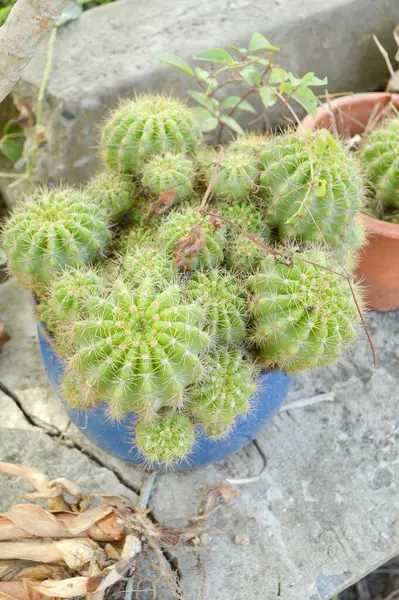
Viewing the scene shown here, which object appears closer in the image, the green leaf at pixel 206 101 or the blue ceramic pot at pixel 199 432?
the blue ceramic pot at pixel 199 432

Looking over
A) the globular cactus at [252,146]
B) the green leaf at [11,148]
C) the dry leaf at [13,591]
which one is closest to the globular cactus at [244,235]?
the globular cactus at [252,146]

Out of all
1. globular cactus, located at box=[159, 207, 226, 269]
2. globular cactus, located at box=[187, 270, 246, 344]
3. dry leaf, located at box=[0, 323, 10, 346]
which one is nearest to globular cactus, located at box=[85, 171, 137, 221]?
globular cactus, located at box=[159, 207, 226, 269]

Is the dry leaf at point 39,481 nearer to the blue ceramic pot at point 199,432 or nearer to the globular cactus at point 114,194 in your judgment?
the blue ceramic pot at point 199,432

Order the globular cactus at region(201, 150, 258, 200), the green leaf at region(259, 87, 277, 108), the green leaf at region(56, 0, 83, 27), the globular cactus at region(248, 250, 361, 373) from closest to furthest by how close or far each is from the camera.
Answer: the globular cactus at region(248, 250, 361, 373) < the globular cactus at region(201, 150, 258, 200) < the green leaf at region(259, 87, 277, 108) < the green leaf at region(56, 0, 83, 27)

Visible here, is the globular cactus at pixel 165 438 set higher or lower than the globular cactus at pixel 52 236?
lower

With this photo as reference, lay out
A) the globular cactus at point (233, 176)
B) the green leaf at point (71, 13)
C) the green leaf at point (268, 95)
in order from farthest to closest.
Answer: the green leaf at point (71, 13) → the green leaf at point (268, 95) → the globular cactus at point (233, 176)

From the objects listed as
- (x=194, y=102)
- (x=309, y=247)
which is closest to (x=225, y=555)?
(x=309, y=247)

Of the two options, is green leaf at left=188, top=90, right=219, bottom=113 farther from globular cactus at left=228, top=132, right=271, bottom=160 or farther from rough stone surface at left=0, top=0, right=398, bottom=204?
rough stone surface at left=0, top=0, right=398, bottom=204
